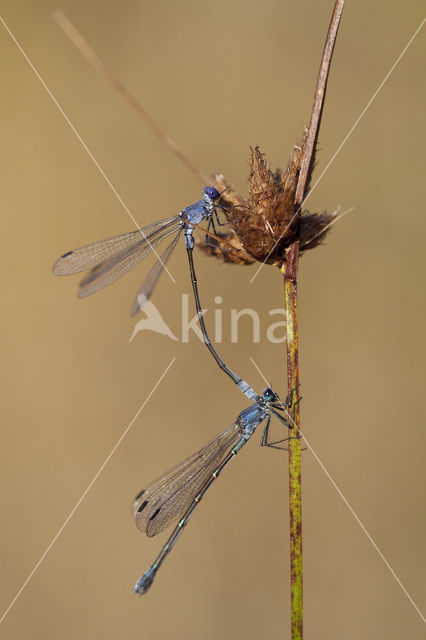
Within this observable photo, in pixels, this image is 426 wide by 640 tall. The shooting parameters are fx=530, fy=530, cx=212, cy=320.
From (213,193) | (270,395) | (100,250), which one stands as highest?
(100,250)

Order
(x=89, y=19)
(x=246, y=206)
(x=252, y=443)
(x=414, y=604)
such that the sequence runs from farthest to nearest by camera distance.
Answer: (x=89, y=19)
(x=252, y=443)
(x=414, y=604)
(x=246, y=206)

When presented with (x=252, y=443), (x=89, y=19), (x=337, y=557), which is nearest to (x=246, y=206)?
(x=252, y=443)

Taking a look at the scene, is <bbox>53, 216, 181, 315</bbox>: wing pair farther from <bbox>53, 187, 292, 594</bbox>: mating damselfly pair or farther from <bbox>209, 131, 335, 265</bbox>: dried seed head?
<bbox>209, 131, 335, 265</bbox>: dried seed head

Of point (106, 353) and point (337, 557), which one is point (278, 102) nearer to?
point (106, 353)

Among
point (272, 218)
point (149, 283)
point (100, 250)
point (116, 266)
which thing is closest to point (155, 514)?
point (149, 283)
